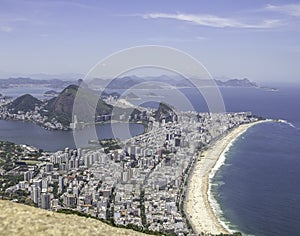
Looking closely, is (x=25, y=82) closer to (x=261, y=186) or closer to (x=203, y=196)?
(x=261, y=186)

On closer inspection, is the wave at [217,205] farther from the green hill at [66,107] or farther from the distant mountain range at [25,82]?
the distant mountain range at [25,82]

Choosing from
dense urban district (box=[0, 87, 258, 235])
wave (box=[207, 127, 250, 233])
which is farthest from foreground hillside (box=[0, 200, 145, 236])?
wave (box=[207, 127, 250, 233])

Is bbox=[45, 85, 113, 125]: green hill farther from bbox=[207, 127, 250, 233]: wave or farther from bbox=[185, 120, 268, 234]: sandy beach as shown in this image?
bbox=[207, 127, 250, 233]: wave

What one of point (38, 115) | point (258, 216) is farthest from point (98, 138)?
point (38, 115)

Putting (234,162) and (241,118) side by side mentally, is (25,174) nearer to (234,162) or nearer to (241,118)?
(234,162)

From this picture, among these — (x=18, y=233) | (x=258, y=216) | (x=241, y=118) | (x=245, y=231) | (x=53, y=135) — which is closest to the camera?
(x=18, y=233)

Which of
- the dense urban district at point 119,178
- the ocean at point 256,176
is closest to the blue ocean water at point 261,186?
the ocean at point 256,176

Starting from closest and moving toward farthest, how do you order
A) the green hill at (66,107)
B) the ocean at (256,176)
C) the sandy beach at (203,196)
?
the sandy beach at (203,196) < the ocean at (256,176) < the green hill at (66,107)
